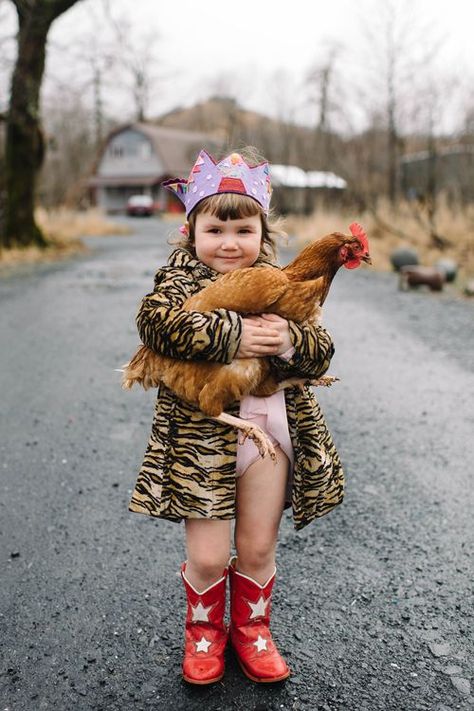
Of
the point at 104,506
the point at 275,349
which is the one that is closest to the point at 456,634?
the point at 275,349

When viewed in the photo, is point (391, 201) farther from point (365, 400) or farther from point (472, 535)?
point (472, 535)

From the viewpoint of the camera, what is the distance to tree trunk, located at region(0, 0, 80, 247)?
46.5 feet

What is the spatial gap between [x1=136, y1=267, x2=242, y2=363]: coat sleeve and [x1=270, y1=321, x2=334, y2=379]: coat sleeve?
18 cm

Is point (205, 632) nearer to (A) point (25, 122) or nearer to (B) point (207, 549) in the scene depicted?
(B) point (207, 549)

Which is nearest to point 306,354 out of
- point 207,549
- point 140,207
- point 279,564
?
point 207,549

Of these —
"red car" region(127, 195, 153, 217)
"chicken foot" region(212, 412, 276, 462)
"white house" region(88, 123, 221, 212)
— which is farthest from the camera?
"white house" region(88, 123, 221, 212)

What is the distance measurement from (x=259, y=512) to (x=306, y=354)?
527mm

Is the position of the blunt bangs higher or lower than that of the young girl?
higher

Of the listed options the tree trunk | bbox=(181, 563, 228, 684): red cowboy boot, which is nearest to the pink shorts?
bbox=(181, 563, 228, 684): red cowboy boot

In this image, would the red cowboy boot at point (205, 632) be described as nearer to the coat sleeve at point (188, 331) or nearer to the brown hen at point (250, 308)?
the brown hen at point (250, 308)

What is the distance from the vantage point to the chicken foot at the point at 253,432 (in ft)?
5.93

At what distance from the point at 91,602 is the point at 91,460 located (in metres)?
1.41

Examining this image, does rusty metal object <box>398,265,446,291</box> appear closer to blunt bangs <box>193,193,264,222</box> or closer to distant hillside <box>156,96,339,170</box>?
distant hillside <box>156,96,339,170</box>

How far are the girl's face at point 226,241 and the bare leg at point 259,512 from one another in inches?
24.0
